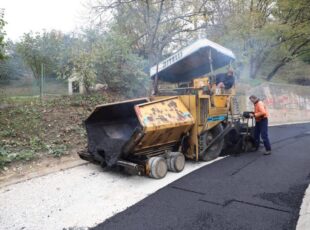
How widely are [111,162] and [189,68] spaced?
3.17m

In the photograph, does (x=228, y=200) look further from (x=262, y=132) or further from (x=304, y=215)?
(x=262, y=132)

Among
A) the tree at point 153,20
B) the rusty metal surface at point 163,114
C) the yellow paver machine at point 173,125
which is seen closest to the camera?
the rusty metal surface at point 163,114

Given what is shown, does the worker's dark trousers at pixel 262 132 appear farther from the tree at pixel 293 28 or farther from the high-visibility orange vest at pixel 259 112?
the tree at pixel 293 28

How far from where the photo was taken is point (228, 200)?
408 cm

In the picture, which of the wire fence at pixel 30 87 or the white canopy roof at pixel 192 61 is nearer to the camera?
the white canopy roof at pixel 192 61

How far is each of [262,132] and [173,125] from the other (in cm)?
269

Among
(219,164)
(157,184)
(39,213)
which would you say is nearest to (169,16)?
(219,164)

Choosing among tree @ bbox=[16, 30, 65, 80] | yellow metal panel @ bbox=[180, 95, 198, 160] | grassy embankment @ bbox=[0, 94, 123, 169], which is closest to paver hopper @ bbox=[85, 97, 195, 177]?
yellow metal panel @ bbox=[180, 95, 198, 160]

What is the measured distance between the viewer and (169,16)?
1285 centimetres

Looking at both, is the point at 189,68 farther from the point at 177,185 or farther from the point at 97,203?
the point at 97,203

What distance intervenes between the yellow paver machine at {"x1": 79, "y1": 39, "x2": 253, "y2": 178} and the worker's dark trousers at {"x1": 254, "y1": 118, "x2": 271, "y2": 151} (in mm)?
191

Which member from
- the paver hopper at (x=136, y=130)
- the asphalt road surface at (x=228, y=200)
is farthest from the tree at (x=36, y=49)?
the asphalt road surface at (x=228, y=200)

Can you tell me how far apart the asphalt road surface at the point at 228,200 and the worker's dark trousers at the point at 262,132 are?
0.72m

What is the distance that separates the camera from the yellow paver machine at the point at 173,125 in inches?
194
